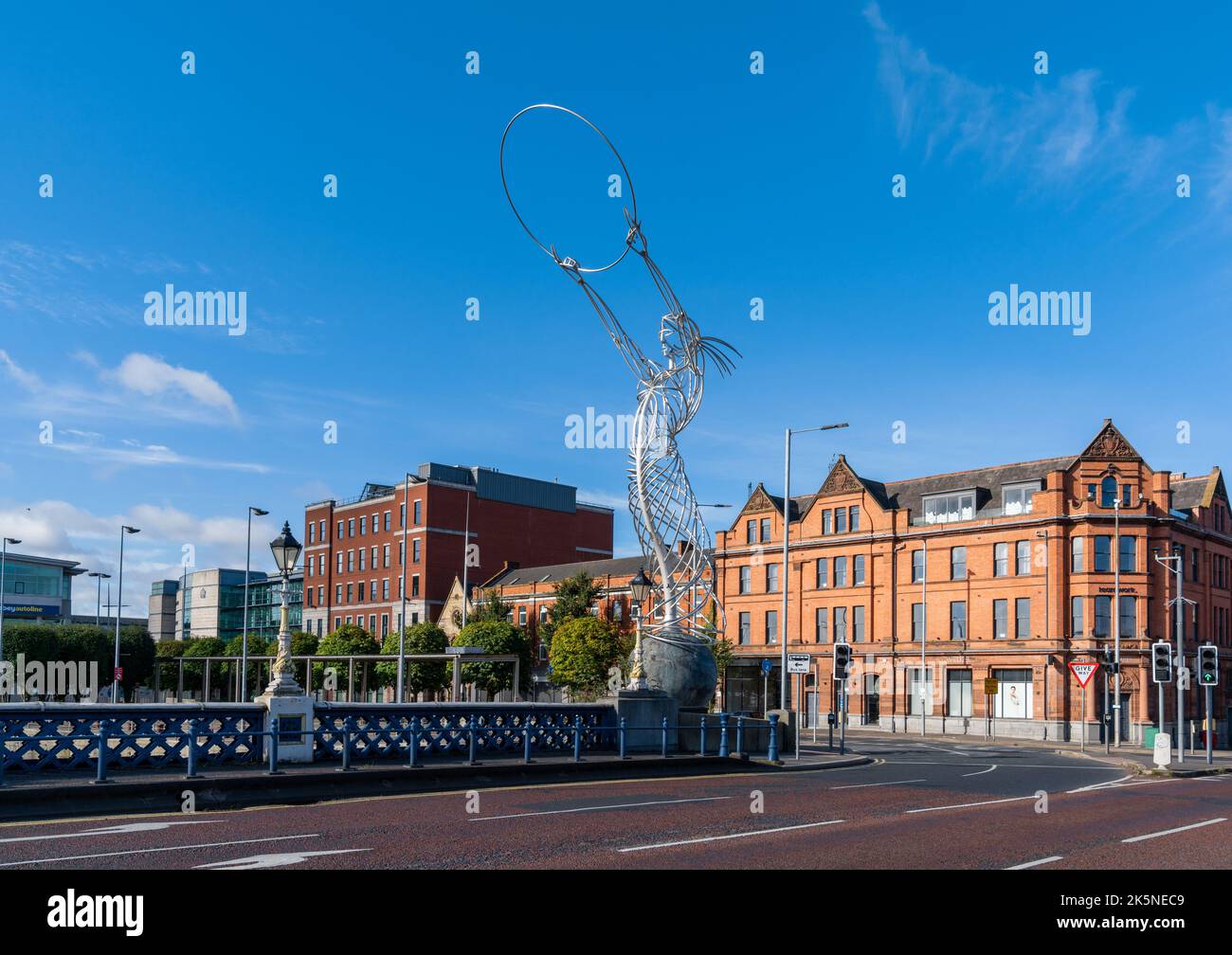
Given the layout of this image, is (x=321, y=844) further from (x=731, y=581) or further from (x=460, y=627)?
Answer: (x=460, y=627)

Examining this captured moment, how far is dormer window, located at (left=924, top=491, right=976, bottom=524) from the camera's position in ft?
212

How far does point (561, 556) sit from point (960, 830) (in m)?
89.3

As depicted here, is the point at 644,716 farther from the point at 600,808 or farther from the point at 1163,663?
the point at 1163,663

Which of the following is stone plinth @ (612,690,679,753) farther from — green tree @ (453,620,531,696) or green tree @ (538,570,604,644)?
green tree @ (538,570,604,644)

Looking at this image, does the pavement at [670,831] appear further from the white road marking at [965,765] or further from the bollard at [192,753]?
the white road marking at [965,765]

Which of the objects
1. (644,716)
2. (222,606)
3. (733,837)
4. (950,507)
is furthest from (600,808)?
(222,606)

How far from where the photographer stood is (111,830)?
1413cm

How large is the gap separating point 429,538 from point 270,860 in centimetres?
8217

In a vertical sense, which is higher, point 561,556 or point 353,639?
point 561,556

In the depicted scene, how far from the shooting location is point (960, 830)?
1519 centimetres

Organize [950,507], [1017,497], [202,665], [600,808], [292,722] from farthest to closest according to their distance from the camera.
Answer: [202,665]
[950,507]
[1017,497]
[292,722]
[600,808]

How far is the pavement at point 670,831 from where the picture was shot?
1207cm

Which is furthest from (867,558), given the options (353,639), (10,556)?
(10,556)

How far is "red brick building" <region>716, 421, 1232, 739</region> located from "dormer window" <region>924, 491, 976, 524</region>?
8cm
